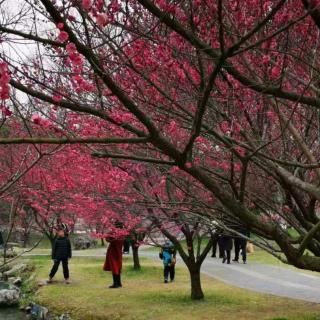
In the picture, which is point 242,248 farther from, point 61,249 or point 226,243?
point 61,249

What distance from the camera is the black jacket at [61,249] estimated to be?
14945 mm

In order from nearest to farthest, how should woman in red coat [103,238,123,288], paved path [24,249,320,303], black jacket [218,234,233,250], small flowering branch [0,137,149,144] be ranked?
small flowering branch [0,137,149,144] → paved path [24,249,320,303] → woman in red coat [103,238,123,288] → black jacket [218,234,233,250]

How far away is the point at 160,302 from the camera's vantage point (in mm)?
11734

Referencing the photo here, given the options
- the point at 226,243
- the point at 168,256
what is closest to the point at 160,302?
the point at 168,256

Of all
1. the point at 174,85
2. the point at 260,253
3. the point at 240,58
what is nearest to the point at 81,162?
the point at 174,85

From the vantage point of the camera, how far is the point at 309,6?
423 centimetres

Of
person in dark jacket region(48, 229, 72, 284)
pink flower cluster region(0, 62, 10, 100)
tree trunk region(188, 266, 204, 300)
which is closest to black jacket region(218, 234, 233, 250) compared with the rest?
person in dark jacket region(48, 229, 72, 284)

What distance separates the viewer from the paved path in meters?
13.3

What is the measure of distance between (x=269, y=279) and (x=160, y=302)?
16.6 ft

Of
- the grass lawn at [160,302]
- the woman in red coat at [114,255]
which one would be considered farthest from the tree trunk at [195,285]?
the woman in red coat at [114,255]

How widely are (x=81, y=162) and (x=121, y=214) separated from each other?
1550 millimetres

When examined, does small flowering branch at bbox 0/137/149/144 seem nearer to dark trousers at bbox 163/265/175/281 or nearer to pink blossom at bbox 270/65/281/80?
pink blossom at bbox 270/65/281/80

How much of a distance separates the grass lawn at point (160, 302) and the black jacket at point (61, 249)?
2.54 feet

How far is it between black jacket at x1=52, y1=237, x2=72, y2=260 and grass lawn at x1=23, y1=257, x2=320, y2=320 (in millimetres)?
773
